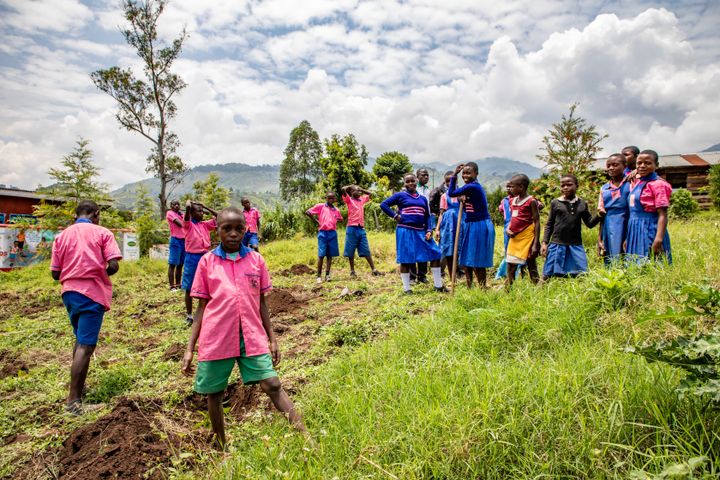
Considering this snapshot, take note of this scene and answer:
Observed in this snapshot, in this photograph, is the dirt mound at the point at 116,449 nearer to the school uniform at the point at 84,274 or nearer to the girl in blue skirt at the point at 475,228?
the school uniform at the point at 84,274

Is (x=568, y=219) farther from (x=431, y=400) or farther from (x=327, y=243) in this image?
(x=327, y=243)

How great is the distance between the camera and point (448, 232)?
6645mm

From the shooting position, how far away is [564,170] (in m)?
8.19

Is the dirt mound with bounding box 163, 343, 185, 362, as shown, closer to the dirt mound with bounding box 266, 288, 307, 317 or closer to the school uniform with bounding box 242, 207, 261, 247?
the dirt mound with bounding box 266, 288, 307, 317

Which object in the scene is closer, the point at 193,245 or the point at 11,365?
the point at 11,365

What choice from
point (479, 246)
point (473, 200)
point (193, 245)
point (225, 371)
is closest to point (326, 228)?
point (193, 245)

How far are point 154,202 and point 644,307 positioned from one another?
66.8 feet

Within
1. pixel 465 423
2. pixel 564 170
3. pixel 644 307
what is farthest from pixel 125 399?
pixel 564 170

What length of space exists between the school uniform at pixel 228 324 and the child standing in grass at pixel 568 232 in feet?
11.9

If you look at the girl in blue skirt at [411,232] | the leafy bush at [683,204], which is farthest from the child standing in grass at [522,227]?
A: the leafy bush at [683,204]

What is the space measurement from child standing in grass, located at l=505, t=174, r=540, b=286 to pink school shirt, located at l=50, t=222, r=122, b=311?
4.35 metres

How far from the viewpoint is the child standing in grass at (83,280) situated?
3.54 m

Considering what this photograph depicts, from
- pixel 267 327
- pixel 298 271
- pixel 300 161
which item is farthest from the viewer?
pixel 300 161

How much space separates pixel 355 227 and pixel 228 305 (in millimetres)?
6023
